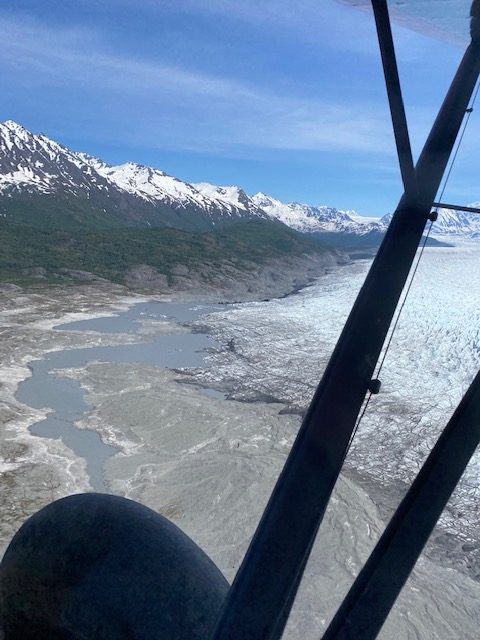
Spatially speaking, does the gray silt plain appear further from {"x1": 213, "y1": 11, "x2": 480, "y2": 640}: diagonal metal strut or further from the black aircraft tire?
{"x1": 213, "y1": 11, "x2": 480, "y2": 640}: diagonal metal strut

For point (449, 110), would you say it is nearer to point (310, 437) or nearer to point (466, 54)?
point (466, 54)

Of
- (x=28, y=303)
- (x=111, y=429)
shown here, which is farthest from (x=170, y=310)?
(x=111, y=429)

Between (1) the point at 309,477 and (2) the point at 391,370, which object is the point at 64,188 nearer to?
(2) the point at 391,370

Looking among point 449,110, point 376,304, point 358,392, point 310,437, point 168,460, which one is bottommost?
point 168,460

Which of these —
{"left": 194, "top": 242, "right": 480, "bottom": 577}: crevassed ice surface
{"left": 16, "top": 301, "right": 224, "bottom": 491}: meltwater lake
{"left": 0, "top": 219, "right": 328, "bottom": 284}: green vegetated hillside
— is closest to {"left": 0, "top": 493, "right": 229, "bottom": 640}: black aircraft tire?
{"left": 194, "top": 242, "right": 480, "bottom": 577}: crevassed ice surface

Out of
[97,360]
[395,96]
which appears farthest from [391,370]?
[395,96]

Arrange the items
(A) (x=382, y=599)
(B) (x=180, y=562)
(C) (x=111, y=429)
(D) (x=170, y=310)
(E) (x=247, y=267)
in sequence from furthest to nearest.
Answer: (E) (x=247, y=267)
(D) (x=170, y=310)
(C) (x=111, y=429)
(B) (x=180, y=562)
(A) (x=382, y=599)

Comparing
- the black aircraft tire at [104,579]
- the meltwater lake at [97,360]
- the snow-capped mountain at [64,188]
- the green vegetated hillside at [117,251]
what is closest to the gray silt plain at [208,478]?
the meltwater lake at [97,360]
